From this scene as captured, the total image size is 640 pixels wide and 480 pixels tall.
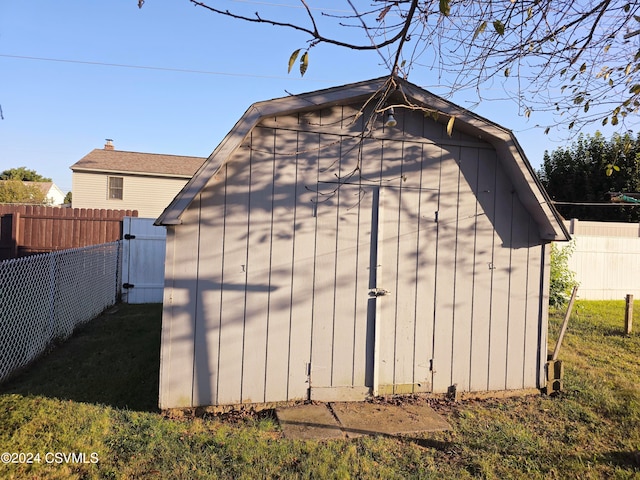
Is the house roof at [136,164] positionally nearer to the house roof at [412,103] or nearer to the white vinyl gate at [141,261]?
the white vinyl gate at [141,261]

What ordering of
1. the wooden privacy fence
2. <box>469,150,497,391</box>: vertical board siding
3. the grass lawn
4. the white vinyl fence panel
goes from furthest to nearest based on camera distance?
the white vinyl fence panel
the wooden privacy fence
<box>469,150,497,391</box>: vertical board siding
the grass lawn

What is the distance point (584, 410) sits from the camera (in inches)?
189

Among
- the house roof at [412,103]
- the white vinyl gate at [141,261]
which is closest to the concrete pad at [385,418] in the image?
the house roof at [412,103]

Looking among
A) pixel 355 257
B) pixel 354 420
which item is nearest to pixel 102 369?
pixel 354 420

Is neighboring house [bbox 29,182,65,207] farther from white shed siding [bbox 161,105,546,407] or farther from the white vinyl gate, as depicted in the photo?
white shed siding [bbox 161,105,546,407]

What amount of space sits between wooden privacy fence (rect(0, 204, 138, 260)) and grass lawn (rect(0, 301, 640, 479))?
19.3 ft

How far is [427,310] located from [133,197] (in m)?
17.5

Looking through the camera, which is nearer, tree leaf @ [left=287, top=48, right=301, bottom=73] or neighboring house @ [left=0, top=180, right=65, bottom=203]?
tree leaf @ [left=287, top=48, right=301, bottom=73]

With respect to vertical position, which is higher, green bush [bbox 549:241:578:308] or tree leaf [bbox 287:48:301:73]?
tree leaf [bbox 287:48:301:73]

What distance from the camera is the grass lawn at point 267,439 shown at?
11.2ft

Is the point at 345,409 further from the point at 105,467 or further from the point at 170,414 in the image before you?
the point at 105,467

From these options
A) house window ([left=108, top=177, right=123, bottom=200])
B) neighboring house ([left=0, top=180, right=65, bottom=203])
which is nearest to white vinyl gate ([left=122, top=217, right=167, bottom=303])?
house window ([left=108, top=177, right=123, bottom=200])

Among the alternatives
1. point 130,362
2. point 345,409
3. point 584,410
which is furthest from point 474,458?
point 130,362

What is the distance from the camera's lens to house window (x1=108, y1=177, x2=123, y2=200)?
62.4 feet
